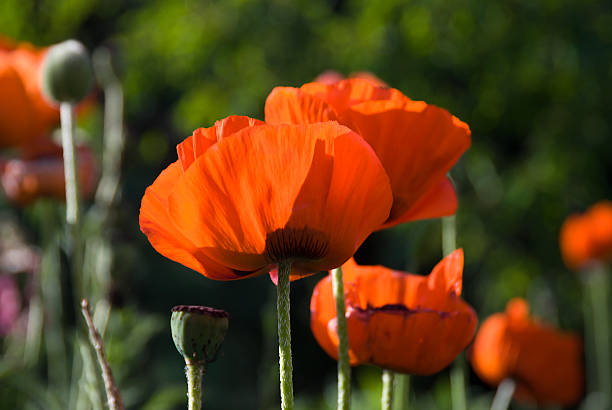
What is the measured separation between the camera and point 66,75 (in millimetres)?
676

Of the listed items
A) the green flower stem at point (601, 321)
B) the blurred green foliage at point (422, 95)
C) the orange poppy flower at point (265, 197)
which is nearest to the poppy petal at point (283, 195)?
the orange poppy flower at point (265, 197)

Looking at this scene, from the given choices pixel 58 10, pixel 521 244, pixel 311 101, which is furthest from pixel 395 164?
pixel 58 10

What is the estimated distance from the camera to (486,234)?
2.62m

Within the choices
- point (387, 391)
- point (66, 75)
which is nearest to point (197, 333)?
point (387, 391)

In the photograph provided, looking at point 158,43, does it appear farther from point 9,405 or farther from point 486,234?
point 9,405

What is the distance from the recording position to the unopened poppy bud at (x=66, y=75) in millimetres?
676

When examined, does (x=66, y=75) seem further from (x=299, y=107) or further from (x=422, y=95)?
(x=422, y=95)

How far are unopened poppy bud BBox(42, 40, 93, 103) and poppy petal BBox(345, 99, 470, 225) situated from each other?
0.34 metres

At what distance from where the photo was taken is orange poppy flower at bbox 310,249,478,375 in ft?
1.42

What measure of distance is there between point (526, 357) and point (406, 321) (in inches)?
27.1

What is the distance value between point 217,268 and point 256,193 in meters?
0.05

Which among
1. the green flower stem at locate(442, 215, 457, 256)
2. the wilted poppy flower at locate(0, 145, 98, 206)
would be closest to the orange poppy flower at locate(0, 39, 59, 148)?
the wilted poppy flower at locate(0, 145, 98, 206)

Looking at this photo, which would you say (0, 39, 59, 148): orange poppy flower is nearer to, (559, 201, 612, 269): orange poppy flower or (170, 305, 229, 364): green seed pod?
(170, 305, 229, 364): green seed pod

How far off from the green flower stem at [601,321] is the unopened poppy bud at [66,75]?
1.68 metres
